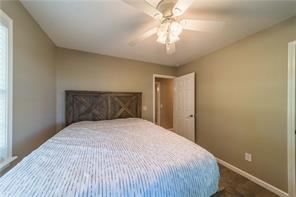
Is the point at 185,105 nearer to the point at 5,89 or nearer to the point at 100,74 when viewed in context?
the point at 100,74

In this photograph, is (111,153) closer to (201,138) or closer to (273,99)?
(273,99)

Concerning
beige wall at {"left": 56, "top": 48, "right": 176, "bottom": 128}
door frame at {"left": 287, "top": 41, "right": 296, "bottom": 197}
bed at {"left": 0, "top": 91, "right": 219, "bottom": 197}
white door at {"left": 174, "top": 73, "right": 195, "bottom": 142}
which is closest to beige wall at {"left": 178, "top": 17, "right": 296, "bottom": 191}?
door frame at {"left": 287, "top": 41, "right": 296, "bottom": 197}

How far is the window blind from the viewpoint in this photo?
126 centimetres

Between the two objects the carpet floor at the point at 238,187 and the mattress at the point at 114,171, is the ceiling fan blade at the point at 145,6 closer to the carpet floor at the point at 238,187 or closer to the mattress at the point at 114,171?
the mattress at the point at 114,171

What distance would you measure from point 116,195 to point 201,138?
117 inches

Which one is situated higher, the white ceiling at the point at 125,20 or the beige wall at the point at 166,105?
the white ceiling at the point at 125,20

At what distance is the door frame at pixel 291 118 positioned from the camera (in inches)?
69.1

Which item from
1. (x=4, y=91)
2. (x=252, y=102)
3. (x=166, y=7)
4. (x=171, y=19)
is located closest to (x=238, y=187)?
(x=252, y=102)

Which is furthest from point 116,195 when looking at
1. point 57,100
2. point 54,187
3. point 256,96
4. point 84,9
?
point 57,100

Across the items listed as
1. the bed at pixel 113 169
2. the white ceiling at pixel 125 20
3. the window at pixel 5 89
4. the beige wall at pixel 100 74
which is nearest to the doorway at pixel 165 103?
the beige wall at pixel 100 74

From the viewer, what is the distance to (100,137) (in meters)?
1.75

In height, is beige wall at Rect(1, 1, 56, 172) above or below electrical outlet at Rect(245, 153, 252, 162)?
above

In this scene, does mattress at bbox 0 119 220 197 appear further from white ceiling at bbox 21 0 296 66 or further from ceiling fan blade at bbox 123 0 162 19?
white ceiling at bbox 21 0 296 66

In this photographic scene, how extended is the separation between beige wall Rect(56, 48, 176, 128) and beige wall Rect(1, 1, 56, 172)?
0.38 metres
